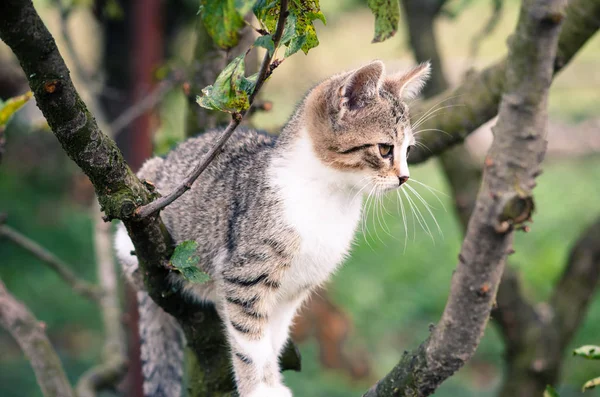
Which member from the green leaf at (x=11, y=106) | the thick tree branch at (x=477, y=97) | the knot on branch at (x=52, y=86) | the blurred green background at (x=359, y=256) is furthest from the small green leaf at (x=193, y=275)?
the blurred green background at (x=359, y=256)

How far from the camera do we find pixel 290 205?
2.49m

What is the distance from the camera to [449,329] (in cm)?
168

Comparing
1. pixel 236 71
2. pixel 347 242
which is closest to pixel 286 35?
pixel 236 71

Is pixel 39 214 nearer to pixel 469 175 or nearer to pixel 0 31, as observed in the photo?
pixel 469 175

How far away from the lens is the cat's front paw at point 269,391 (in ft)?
8.11

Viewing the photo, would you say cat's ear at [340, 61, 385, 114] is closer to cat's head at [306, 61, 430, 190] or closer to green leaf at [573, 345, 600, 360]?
cat's head at [306, 61, 430, 190]

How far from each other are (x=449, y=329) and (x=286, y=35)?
78 cm

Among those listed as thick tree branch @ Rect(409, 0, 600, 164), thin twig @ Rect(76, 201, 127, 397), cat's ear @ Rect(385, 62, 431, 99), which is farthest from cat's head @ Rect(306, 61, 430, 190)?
thin twig @ Rect(76, 201, 127, 397)

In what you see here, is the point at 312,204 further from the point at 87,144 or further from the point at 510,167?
the point at 510,167

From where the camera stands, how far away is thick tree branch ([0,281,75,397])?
8.88 ft

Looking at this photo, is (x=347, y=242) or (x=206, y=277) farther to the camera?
(x=347, y=242)

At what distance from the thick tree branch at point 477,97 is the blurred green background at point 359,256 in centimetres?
108

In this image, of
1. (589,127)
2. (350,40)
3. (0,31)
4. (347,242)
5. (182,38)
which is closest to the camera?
(0,31)

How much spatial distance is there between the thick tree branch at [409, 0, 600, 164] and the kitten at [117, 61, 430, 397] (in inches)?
11.4
